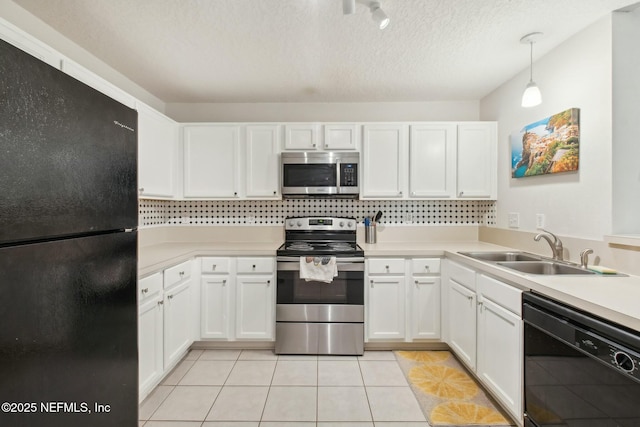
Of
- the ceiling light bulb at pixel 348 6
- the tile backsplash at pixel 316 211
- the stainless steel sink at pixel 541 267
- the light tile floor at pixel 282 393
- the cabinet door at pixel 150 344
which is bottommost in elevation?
the light tile floor at pixel 282 393

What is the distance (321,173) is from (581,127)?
6.23 feet

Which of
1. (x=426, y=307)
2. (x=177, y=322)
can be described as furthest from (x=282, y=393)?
(x=426, y=307)

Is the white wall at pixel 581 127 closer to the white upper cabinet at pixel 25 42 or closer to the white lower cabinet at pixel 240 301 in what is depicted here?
the white lower cabinet at pixel 240 301

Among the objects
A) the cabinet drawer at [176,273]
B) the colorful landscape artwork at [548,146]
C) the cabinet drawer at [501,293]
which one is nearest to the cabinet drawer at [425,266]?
the cabinet drawer at [501,293]

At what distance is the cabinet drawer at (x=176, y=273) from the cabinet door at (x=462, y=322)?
2184 millimetres

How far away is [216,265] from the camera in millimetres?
2641

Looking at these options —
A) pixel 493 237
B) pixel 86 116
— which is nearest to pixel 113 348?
pixel 86 116

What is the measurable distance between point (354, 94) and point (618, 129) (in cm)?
197

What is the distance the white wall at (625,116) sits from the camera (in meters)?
1.70

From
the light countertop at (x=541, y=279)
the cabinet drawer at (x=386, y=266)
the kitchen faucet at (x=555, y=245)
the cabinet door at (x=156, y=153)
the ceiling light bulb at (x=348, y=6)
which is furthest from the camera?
the cabinet drawer at (x=386, y=266)

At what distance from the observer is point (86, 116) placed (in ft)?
2.79

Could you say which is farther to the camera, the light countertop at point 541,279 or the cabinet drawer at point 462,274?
the cabinet drawer at point 462,274

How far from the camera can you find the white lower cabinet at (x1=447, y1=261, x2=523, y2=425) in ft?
5.37

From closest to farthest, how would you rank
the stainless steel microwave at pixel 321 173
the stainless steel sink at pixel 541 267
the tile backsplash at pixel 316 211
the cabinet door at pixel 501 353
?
the cabinet door at pixel 501 353
the stainless steel sink at pixel 541 267
the stainless steel microwave at pixel 321 173
the tile backsplash at pixel 316 211
